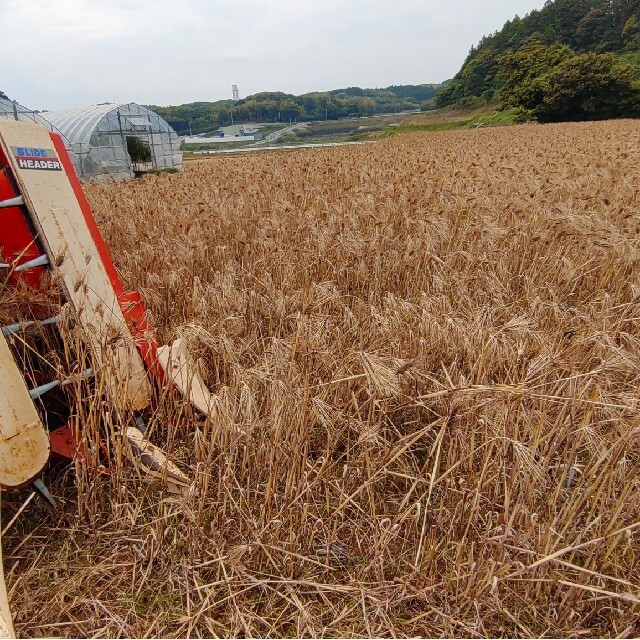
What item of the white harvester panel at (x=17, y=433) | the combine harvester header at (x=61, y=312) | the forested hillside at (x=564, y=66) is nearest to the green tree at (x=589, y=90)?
the forested hillside at (x=564, y=66)

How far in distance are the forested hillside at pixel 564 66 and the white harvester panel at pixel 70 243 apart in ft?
181

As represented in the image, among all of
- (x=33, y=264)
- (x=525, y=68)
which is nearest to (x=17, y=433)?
(x=33, y=264)

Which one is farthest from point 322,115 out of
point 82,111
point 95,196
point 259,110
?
point 95,196

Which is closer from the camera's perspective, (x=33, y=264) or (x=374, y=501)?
(x=374, y=501)

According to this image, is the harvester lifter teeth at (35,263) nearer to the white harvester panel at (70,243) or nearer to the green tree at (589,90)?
the white harvester panel at (70,243)

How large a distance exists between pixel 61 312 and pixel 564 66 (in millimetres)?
58929

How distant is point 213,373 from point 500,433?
1675 millimetres

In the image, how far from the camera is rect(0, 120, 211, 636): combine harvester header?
6.44ft

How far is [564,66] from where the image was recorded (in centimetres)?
4712

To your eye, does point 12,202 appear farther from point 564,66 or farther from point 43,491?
point 564,66

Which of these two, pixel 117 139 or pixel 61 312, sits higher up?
pixel 61 312

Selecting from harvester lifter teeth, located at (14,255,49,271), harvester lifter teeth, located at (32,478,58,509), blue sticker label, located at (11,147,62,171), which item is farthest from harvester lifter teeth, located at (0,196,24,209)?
harvester lifter teeth, located at (32,478,58,509)

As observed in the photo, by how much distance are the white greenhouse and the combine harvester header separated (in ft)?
58.0

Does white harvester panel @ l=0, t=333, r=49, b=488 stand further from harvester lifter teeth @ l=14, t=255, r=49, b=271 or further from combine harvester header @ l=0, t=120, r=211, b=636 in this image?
harvester lifter teeth @ l=14, t=255, r=49, b=271
